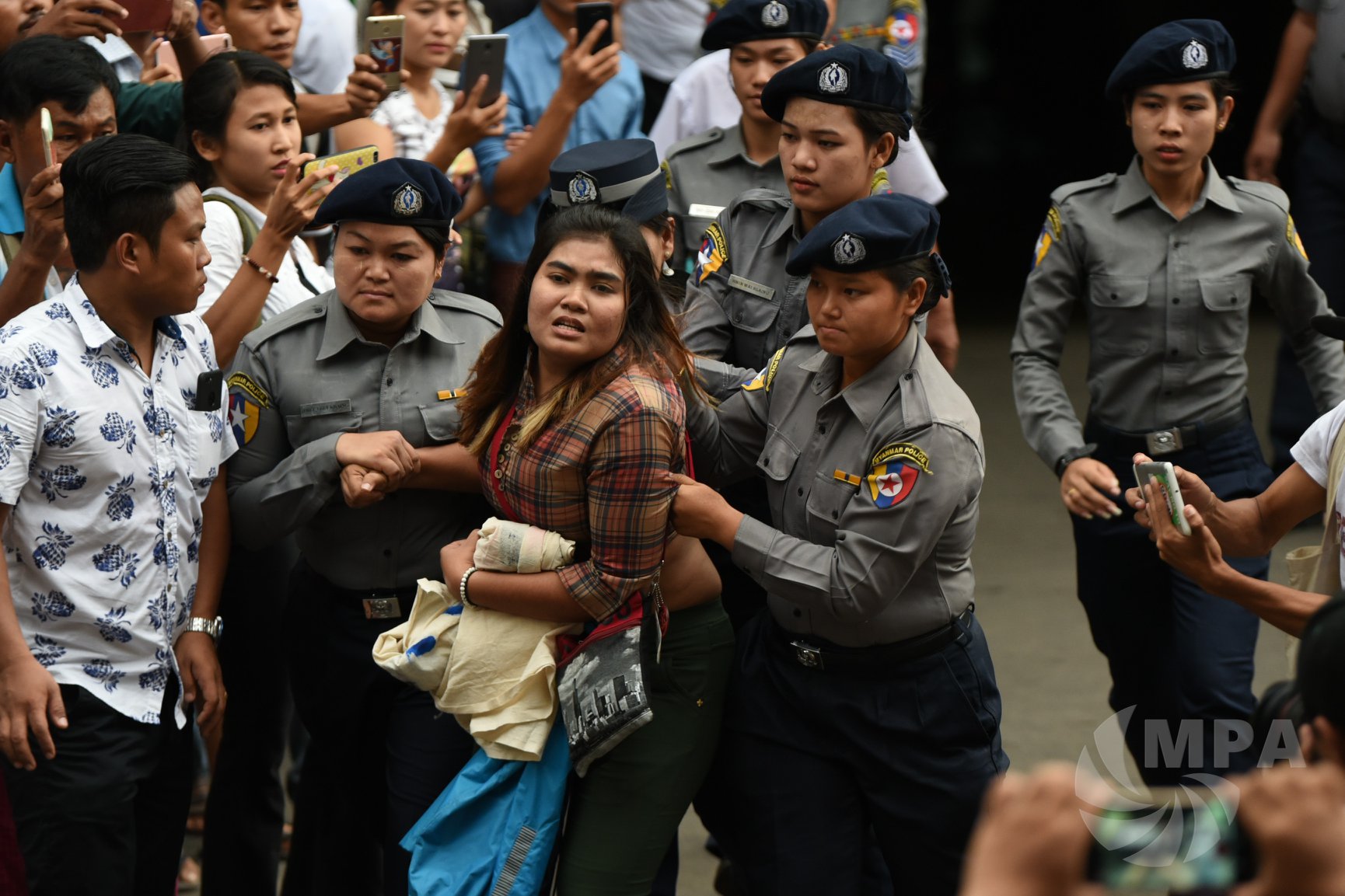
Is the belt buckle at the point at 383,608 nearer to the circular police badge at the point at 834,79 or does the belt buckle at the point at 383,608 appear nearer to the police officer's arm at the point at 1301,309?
the circular police badge at the point at 834,79

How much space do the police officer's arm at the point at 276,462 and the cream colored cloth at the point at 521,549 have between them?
28 centimetres

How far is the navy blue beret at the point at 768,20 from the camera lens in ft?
13.8

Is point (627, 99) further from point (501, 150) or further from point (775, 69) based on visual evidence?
point (775, 69)

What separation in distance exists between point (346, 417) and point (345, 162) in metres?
0.62

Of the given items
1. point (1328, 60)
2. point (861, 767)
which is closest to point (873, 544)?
point (861, 767)

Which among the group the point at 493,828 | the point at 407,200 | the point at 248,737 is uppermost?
the point at 407,200

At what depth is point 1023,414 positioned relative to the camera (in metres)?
4.18

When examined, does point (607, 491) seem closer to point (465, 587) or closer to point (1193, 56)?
point (465, 587)

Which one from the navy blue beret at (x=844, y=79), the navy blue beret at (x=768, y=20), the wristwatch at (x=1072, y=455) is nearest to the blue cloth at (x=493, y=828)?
the navy blue beret at (x=844, y=79)

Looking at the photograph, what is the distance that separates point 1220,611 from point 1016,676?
53.9 inches

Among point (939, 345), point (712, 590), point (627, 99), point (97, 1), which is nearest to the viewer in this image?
point (712, 590)

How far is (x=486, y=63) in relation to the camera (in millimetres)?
4508

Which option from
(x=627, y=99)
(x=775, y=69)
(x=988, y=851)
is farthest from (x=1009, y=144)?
(x=988, y=851)

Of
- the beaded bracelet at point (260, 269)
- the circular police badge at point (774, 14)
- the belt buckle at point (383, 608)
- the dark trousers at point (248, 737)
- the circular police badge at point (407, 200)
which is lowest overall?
the dark trousers at point (248, 737)
